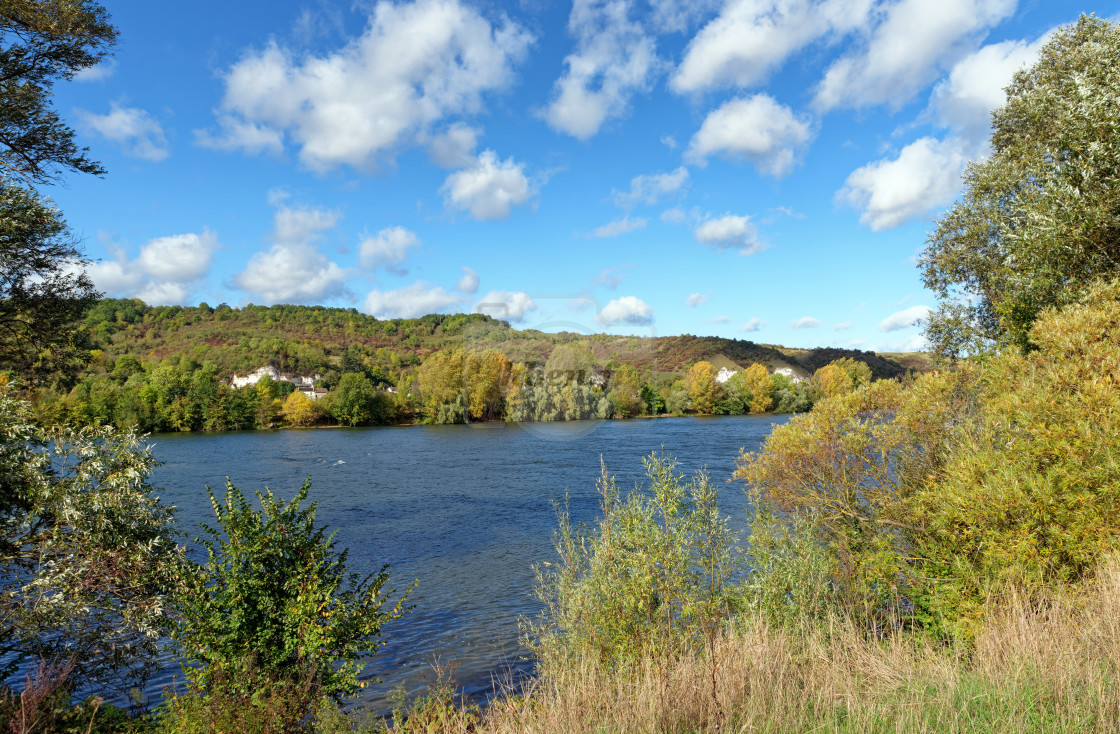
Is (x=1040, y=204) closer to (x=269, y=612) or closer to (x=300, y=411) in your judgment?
(x=269, y=612)

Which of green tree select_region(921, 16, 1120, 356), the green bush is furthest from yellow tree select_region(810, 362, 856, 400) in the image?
the green bush

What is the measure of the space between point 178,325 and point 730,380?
10883cm

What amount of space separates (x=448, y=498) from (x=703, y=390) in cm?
5576

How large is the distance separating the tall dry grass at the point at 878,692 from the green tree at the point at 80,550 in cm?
706

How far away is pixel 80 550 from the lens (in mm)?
8812

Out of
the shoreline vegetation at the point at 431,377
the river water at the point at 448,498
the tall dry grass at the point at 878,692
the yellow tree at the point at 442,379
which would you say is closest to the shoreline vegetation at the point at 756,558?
the tall dry grass at the point at 878,692

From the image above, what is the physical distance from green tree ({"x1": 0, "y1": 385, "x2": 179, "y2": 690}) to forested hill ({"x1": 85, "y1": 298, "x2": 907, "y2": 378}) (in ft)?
198

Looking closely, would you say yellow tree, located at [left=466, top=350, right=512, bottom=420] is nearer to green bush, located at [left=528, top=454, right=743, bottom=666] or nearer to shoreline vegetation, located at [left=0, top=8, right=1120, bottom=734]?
shoreline vegetation, located at [left=0, top=8, right=1120, bottom=734]

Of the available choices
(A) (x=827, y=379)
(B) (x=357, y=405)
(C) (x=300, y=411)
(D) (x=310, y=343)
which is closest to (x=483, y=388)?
(B) (x=357, y=405)

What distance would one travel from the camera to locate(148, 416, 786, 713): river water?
42.9 ft

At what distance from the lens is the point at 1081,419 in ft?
24.1

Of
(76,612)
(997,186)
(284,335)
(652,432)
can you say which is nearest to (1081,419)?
(997,186)

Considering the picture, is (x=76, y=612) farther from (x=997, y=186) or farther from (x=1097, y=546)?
(x=997, y=186)

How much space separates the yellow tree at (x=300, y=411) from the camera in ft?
243
